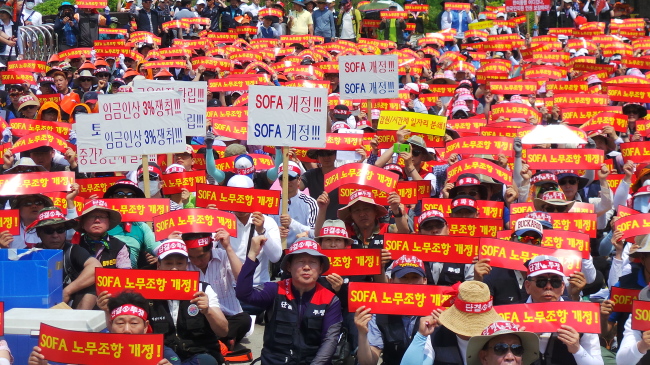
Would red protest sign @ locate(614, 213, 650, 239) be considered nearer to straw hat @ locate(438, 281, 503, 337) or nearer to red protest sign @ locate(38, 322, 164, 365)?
straw hat @ locate(438, 281, 503, 337)

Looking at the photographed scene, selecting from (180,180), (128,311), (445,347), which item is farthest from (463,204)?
(128,311)

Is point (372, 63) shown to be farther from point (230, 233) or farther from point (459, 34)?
point (459, 34)

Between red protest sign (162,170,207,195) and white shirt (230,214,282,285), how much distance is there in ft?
5.20

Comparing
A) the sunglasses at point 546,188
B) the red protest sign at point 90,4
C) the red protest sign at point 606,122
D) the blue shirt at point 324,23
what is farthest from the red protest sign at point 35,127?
the blue shirt at point 324,23

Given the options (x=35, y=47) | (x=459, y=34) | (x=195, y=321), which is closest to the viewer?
(x=195, y=321)

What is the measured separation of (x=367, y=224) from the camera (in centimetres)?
897

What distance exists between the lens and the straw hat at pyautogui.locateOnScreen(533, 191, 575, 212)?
9.66 meters

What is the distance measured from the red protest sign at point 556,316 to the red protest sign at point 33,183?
472 cm

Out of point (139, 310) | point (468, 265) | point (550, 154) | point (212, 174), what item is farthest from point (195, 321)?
point (550, 154)

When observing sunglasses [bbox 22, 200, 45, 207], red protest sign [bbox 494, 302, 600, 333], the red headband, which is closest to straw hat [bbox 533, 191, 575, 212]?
red protest sign [bbox 494, 302, 600, 333]

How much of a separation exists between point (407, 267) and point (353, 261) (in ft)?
2.17

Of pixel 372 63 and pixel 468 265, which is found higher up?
pixel 372 63

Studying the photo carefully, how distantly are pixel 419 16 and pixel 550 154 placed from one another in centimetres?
1957

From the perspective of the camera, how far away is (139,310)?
6910 millimetres
